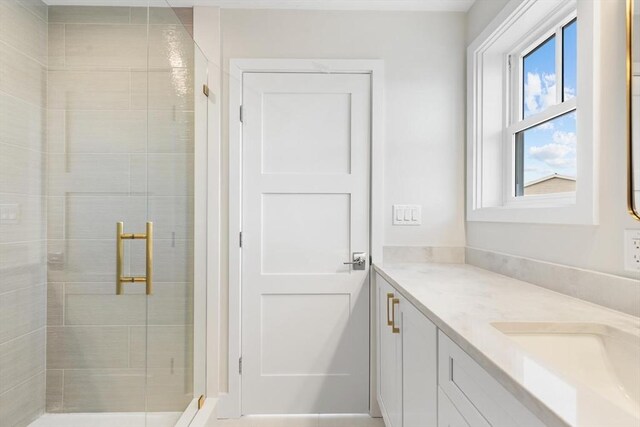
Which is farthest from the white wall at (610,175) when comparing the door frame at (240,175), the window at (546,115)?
the door frame at (240,175)

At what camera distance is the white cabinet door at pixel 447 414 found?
93 cm

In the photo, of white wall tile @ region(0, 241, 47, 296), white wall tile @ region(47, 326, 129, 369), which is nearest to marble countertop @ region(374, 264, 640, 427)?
white wall tile @ region(47, 326, 129, 369)

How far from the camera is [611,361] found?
92cm

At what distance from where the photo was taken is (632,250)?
1091 mm

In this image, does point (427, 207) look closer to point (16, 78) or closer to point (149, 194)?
point (149, 194)

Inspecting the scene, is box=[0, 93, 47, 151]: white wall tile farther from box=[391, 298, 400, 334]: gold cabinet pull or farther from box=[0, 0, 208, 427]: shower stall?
box=[391, 298, 400, 334]: gold cabinet pull

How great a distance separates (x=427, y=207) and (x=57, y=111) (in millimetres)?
1842

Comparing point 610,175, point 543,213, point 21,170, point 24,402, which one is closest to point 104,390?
point 24,402

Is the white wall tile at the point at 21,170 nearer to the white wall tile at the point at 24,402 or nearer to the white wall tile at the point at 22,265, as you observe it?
the white wall tile at the point at 22,265

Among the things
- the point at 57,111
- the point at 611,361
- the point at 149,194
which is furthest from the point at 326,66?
the point at 611,361

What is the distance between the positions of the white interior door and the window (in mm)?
811

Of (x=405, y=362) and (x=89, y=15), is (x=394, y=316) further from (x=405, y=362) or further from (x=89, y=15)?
(x=89, y=15)

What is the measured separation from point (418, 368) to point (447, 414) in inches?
10.6

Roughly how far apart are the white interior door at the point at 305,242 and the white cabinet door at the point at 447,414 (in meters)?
1.13
